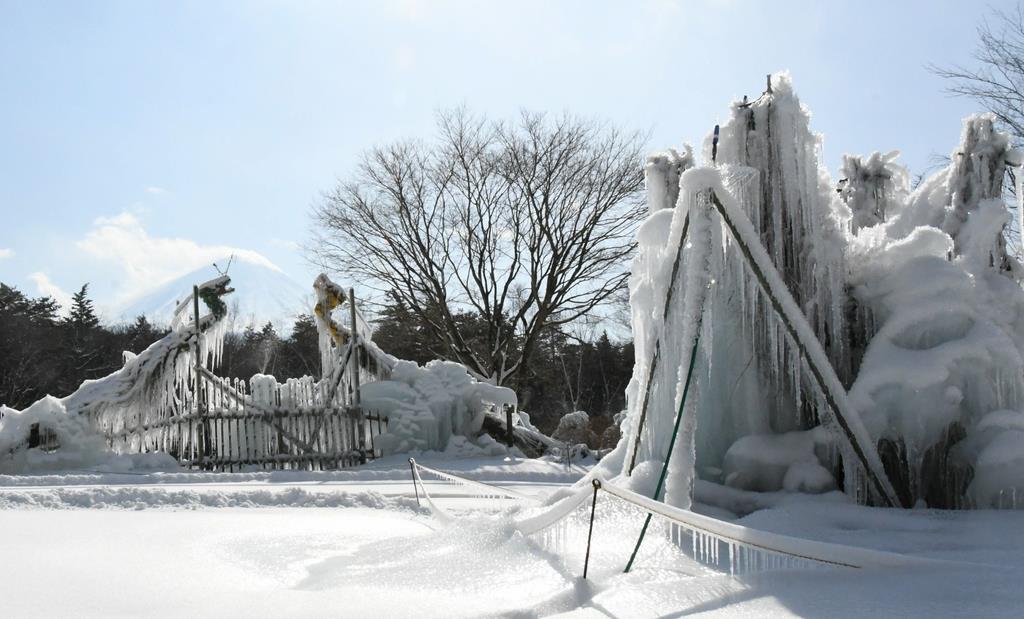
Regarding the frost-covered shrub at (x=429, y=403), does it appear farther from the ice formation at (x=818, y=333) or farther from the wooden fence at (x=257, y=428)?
the ice formation at (x=818, y=333)

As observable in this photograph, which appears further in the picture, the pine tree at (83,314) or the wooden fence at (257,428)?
the pine tree at (83,314)

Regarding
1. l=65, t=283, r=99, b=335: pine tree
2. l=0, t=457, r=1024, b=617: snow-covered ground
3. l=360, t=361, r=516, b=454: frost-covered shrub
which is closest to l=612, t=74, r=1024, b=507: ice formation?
l=0, t=457, r=1024, b=617: snow-covered ground

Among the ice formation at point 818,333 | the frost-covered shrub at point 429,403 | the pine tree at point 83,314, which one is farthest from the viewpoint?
the pine tree at point 83,314

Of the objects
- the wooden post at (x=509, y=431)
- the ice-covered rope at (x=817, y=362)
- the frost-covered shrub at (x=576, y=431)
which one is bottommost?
the frost-covered shrub at (x=576, y=431)

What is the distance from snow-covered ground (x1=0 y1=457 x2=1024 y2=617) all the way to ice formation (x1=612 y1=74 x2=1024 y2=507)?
20.9 inches

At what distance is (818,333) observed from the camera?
7035 mm

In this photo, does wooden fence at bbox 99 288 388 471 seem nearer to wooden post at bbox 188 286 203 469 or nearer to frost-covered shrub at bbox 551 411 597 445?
wooden post at bbox 188 286 203 469

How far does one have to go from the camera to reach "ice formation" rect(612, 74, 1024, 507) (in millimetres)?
5969

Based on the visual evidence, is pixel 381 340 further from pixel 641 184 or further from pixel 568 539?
pixel 568 539

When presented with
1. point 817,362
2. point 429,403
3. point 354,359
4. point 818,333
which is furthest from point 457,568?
point 429,403

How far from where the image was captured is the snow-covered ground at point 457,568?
137 inches

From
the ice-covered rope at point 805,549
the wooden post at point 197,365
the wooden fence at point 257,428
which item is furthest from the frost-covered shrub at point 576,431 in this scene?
the ice-covered rope at point 805,549

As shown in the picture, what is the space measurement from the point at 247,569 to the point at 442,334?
68.6 feet

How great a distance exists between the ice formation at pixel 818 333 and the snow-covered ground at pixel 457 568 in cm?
53
